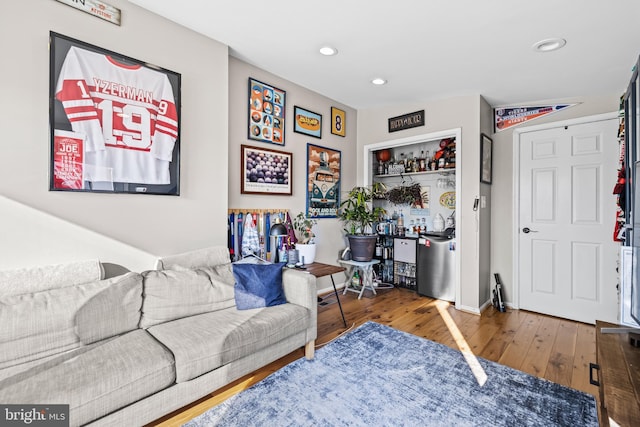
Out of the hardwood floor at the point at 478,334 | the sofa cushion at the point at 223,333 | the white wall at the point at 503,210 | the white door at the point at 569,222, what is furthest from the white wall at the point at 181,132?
the white door at the point at 569,222

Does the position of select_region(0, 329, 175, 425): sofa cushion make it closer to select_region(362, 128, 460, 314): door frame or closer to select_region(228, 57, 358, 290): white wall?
select_region(228, 57, 358, 290): white wall

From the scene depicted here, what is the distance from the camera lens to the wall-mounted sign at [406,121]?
12.5ft

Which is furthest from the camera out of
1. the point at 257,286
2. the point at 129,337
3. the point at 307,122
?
the point at 307,122

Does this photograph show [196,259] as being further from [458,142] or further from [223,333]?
[458,142]

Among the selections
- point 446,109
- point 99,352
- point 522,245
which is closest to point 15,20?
point 99,352

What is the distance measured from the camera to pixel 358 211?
12.9 ft

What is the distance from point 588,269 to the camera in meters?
3.22

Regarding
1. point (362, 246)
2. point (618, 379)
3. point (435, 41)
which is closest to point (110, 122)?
point (435, 41)

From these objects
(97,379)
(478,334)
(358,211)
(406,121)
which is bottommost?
(478,334)

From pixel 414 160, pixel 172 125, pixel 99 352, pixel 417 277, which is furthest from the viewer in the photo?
pixel 414 160

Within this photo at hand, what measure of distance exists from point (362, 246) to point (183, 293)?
2.28 metres

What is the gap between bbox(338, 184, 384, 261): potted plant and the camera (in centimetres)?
379

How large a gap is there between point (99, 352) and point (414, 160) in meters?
4.03

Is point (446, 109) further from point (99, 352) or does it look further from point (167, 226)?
point (99, 352)
